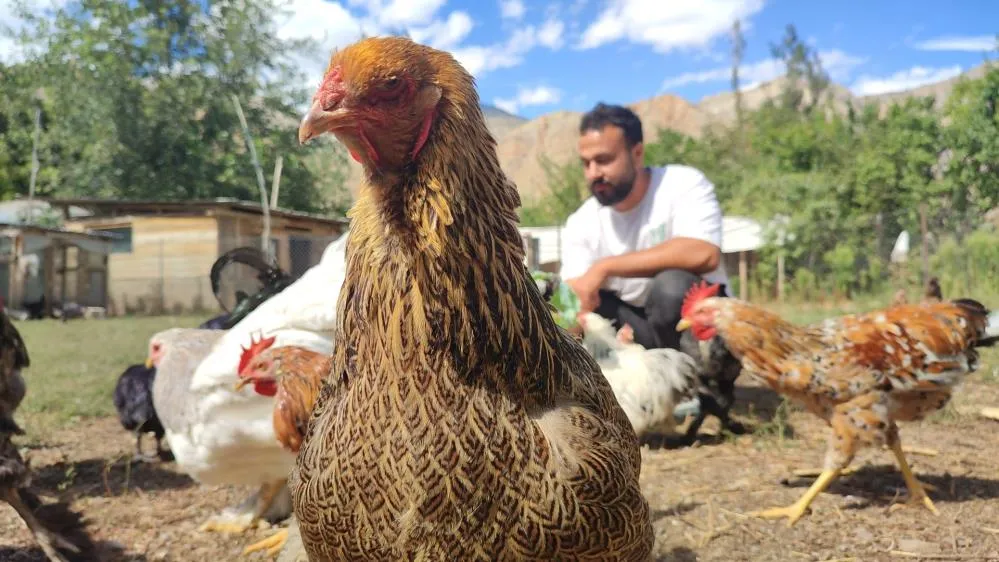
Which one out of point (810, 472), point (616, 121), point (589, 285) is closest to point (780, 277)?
point (616, 121)

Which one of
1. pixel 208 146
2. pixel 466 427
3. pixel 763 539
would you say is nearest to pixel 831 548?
pixel 763 539

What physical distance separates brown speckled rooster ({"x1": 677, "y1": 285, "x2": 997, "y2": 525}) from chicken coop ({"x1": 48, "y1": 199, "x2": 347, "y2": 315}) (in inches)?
492

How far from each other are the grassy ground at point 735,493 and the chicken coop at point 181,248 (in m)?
10.3

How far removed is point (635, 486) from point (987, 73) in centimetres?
1777

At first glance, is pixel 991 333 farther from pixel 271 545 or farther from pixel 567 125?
pixel 567 125

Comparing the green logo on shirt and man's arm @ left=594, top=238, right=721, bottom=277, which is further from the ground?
the green logo on shirt

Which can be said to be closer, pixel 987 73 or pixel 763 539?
pixel 763 539

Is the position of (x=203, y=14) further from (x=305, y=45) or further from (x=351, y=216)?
(x=351, y=216)

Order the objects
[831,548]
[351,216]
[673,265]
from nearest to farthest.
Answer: [351,216], [831,548], [673,265]

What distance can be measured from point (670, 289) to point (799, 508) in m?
1.48

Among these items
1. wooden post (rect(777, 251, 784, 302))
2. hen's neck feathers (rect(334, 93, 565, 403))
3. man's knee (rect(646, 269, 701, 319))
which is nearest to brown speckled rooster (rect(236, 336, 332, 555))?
hen's neck feathers (rect(334, 93, 565, 403))

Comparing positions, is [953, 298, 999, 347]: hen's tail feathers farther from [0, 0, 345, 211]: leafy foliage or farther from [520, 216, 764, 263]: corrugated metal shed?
Result: [0, 0, 345, 211]: leafy foliage

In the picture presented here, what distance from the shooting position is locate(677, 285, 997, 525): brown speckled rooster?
2894 millimetres

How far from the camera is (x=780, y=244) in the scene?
16203 millimetres
